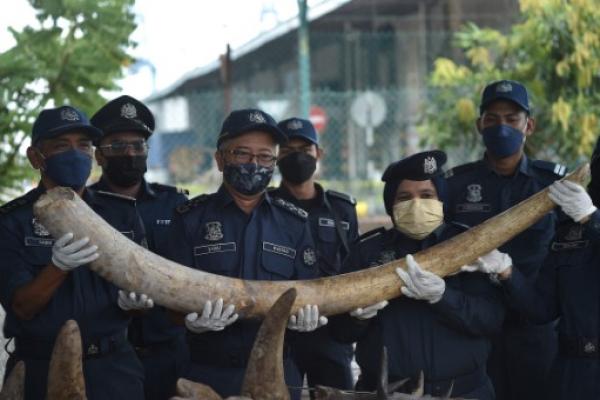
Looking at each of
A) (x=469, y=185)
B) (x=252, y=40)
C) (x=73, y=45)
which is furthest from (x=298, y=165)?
(x=252, y=40)

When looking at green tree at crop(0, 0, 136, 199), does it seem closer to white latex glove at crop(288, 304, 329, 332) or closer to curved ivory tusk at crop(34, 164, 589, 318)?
curved ivory tusk at crop(34, 164, 589, 318)

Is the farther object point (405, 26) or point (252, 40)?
point (405, 26)

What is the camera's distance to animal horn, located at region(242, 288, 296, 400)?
3777 mm

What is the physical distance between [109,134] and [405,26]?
17529 mm

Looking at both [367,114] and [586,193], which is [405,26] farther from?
[586,193]

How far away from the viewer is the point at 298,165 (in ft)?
21.8

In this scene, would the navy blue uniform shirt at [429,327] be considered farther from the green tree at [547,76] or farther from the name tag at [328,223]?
the green tree at [547,76]

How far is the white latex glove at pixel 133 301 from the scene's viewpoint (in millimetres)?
4305

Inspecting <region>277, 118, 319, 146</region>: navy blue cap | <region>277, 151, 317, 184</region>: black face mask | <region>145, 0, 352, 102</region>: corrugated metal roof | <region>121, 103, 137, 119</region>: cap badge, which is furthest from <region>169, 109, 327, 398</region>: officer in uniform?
<region>145, 0, 352, 102</region>: corrugated metal roof

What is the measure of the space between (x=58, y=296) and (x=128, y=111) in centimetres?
177

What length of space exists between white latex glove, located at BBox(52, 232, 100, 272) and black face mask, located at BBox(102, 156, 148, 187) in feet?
5.76

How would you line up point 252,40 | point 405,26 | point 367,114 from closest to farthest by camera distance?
point 367,114
point 252,40
point 405,26

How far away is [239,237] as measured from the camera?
4.81 metres

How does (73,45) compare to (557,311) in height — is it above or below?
above
